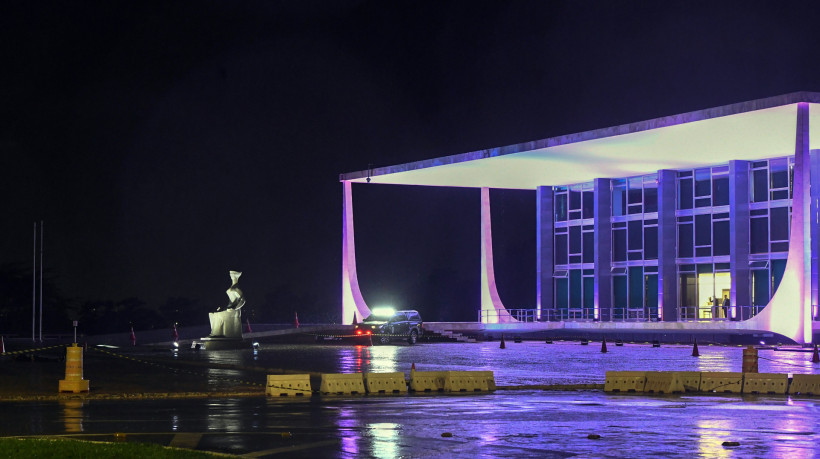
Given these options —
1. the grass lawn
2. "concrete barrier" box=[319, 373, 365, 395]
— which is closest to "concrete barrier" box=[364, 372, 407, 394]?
"concrete barrier" box=[319, 373, 365, 395]

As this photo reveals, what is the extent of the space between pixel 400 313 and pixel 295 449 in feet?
123

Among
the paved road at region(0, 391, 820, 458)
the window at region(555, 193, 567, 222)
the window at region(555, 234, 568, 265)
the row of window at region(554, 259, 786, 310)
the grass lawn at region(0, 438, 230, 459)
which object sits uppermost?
the window at region(555, 193, 567, 222)

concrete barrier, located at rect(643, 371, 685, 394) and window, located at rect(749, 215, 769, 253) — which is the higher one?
window, located at rect(749, 215, 769, 253)

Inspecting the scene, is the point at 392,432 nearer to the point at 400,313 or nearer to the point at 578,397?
the point at 578,397

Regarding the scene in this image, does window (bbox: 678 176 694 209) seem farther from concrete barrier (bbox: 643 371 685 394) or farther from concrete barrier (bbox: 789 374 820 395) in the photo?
concrete barrier (bbox: 643 371 685 394)

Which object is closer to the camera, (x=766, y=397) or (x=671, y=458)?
(x=671, y=458)

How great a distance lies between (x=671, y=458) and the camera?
12.3m

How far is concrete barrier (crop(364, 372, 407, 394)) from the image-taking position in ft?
74.9

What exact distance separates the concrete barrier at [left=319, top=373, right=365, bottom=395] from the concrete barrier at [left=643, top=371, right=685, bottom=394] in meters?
6.03

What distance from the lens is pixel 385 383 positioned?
2294cm

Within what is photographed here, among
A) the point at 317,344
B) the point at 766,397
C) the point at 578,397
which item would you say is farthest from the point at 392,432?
the point at 317,344

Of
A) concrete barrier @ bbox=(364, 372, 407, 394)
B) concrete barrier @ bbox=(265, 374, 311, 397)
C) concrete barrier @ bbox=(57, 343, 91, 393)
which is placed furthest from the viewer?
concrete barrier @ bbox=(364, 372, 407, 394)

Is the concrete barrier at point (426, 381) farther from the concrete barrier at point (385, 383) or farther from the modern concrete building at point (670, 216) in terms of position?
the modern concrete building at point (670, 216)

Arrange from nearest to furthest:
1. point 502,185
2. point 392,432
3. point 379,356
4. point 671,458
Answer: point 671,458
point 392,432
point 379,356
point 502,185
